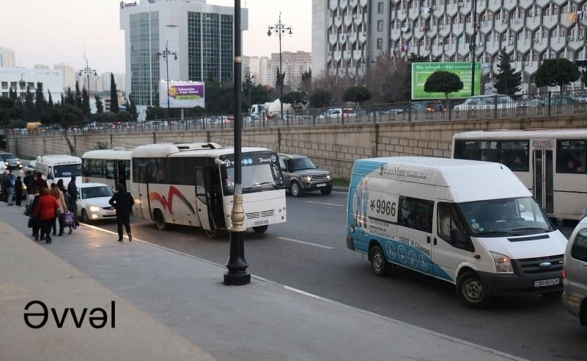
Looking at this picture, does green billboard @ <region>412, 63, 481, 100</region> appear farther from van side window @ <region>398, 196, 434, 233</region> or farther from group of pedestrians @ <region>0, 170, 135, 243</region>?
van side window @ <region>398, 196, 434, 233</region>

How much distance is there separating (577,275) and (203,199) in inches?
471

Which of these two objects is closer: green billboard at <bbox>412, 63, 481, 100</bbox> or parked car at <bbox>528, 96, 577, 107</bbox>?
parked car at <bbox>528, 96, 577, 107</bbox>

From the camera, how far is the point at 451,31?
8862cm

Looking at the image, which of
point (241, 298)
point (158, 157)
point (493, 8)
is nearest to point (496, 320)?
point (241, 298)

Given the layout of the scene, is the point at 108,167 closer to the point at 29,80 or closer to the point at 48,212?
the point at 48,212

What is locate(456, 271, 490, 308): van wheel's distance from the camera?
10.2 meters

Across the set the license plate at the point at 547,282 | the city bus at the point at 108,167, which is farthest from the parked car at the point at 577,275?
the city bus at the point at 108,167

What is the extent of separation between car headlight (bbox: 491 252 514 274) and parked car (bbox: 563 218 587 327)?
1.04 metres

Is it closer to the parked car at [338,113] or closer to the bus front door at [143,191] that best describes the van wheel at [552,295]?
the bus front door at [143,191]

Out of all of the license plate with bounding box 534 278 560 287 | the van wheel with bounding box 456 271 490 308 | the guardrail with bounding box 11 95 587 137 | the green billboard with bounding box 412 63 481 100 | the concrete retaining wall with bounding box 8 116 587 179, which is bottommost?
the van wheel with bounding box 456 271 490 308

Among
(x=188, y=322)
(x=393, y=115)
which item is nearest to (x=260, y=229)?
Answer: (x=188, y=322)

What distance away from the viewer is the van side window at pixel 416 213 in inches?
448

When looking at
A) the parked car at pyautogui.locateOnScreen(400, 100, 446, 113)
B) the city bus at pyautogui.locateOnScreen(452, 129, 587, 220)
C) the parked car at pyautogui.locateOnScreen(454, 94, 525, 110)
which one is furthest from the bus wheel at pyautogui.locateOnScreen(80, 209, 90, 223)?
the parked car at pyautogui.locateOnScreen(454, 94, 525, 110)

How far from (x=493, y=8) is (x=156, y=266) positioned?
78.8 m
